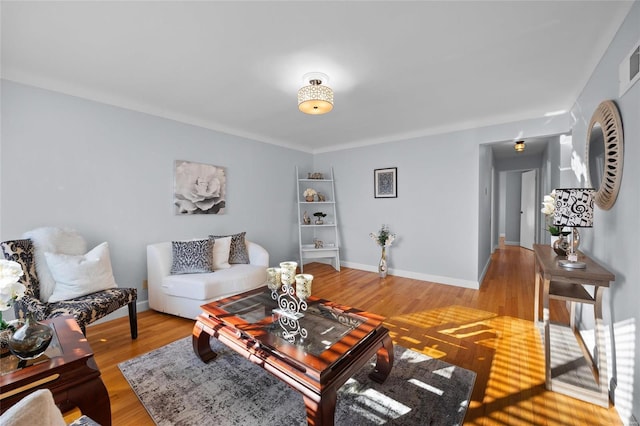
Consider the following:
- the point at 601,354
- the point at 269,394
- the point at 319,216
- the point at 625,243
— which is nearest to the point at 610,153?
the point at 625,243

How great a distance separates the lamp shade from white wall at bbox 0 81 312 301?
12.1 feet

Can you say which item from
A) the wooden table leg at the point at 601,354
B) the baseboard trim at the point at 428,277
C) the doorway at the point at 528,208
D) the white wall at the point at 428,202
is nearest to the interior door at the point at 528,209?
the doorway at the point at 528,208

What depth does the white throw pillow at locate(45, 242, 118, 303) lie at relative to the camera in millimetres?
2150

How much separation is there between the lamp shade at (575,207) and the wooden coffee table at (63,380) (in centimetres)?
279

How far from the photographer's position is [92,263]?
2289mm

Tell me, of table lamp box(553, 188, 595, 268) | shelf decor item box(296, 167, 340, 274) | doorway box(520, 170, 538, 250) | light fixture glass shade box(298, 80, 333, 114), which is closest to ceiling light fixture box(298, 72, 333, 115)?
light fixture glass shade box(298, 80, 333, 114)

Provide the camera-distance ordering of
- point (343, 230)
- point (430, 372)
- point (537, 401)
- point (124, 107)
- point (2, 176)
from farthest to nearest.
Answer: point (343, 230), point (124, 107), point (2, 176), point (430, 372), point (537, 401)

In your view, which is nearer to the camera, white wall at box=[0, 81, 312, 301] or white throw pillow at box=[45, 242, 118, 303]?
white throw pillow at box=[45, 242, 118, 303]

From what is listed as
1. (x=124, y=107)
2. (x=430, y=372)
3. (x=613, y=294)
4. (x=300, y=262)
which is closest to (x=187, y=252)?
(x=124, y=107)

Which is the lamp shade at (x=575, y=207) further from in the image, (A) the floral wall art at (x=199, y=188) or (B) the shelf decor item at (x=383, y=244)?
(A) the floral wall art at (x=199, y=188)

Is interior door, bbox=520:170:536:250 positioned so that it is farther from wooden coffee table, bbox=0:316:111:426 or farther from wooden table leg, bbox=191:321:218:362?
wooden coffee table, bbox=0:316:111:426

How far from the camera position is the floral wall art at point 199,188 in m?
3.38

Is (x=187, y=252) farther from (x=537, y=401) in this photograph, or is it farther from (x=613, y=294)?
(x=613, y=294)

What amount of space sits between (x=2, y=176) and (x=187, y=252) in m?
1.59
